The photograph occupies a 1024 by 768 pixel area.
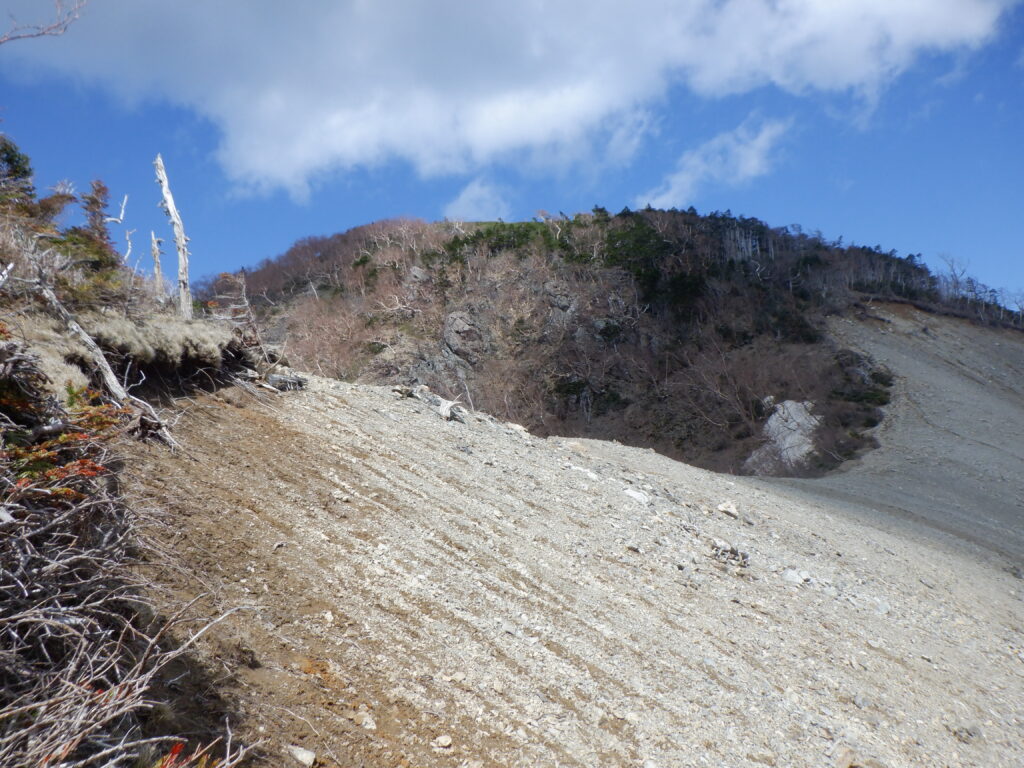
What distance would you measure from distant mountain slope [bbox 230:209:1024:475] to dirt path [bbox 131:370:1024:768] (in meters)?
15.6

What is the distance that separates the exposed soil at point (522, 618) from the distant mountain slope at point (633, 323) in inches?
614

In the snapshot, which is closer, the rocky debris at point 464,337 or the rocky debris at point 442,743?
the rocky debris at point 442,743

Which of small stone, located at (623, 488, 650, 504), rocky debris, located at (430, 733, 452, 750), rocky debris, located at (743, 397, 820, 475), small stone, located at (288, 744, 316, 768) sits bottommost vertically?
small stone, located at (288, 744, 316, 768)

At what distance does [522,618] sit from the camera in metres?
4.31

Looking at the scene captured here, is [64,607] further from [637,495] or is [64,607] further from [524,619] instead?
[637,495]

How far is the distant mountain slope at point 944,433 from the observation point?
12.7 meters

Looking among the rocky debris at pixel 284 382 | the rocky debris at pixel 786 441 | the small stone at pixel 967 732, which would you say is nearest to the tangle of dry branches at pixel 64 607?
the rocky debris at pixel 284 382

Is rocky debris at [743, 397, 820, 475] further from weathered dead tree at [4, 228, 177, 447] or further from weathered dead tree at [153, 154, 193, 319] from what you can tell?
weathered dead tree at [4, 228, 177, 447]

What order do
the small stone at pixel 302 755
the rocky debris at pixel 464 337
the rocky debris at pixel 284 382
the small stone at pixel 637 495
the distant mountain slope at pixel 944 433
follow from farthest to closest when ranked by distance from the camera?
the rocky debris at pixel 464 337 < the distant mountain slope at pixel 944 433 < the small stone at pixel 637 495 < the rocky debris at pixel 284 382 < the small stone at pixel 302 755

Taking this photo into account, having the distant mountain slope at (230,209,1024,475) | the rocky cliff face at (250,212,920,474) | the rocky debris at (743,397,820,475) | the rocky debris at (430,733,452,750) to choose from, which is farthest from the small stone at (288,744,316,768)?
the rocky cliff face at (250,212,920,474)

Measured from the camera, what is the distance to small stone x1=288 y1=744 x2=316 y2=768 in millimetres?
2756

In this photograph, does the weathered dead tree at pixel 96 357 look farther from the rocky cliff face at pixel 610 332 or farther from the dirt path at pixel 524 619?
the rocky cliff face at pixel 610 332

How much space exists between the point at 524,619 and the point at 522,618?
0.01 meters

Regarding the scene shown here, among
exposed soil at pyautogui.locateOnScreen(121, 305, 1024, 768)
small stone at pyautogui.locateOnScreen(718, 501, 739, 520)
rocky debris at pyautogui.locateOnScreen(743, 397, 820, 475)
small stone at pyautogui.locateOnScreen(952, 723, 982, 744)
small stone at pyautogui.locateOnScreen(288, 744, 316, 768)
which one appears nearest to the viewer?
small stone at pyautogui.locateOnScreen(288, 744, 316, 768)
